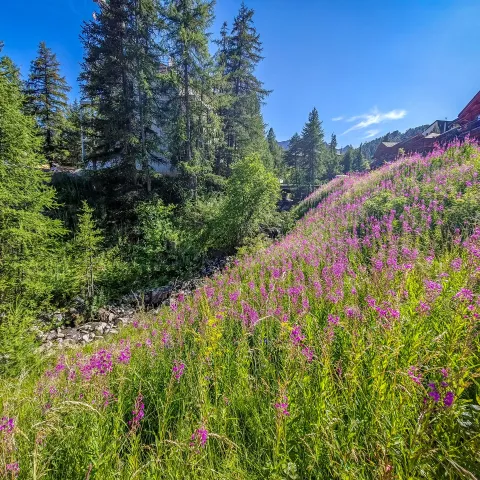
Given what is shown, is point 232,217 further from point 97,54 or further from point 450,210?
point 97,54

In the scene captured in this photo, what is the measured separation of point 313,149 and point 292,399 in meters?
45.7

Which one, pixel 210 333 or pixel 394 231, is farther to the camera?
pixel 394 231

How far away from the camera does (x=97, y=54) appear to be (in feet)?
51.2

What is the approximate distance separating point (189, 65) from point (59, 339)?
56.9 feet

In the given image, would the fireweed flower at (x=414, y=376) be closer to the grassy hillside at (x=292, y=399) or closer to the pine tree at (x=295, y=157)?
the grassy hillside at (x=292, y=399)

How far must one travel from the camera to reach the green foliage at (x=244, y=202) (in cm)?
1389

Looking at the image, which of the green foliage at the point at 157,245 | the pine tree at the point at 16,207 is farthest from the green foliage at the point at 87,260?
the green foliage at the point at 157,245

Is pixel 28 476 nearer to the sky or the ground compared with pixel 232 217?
nearer to the ground

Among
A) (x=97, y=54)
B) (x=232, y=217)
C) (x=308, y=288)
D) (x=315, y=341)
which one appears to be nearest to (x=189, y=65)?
(x=97, y=54)

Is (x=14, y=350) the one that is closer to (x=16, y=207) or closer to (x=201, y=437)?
(x=16, y=207)

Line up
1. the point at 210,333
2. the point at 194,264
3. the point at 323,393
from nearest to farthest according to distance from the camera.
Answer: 1. the point at 323,393
2. the point at 210,333
3. the point at 194,264

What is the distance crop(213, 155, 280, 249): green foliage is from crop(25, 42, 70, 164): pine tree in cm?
2201

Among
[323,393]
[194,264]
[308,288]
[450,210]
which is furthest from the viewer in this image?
[194,264]

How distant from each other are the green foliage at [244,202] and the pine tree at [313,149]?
99.5ft
